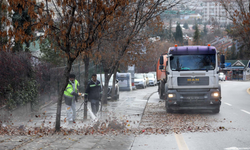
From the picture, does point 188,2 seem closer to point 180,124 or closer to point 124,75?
point 180,124

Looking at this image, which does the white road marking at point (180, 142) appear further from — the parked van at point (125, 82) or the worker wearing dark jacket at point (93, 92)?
the parked van at point (125, 82)

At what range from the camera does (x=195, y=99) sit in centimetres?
1420

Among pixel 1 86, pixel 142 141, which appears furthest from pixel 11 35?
pixel 142 141

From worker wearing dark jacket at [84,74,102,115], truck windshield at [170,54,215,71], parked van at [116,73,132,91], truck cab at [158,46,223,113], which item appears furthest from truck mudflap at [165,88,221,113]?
parked van at [116,73,132,91]

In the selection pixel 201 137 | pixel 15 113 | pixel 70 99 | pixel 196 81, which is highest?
pixel 196 81

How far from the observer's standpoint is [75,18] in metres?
9.44

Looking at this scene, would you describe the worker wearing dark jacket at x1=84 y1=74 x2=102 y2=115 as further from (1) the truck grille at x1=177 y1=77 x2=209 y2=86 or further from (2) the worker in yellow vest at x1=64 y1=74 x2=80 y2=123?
(1) the truck grille at x1=177 y1=77 x2=209 y2=86

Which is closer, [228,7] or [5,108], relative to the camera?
[5,108]

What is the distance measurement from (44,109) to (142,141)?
8998mm

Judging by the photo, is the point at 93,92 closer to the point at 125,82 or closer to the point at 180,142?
the point at 180,142

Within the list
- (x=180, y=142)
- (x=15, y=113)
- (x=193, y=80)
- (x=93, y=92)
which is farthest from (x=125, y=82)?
(x=180, y=142)

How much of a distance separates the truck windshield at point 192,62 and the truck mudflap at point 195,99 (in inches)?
39.8

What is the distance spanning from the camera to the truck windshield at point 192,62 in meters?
14.6

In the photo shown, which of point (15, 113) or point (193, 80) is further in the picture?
point (193, 80)
